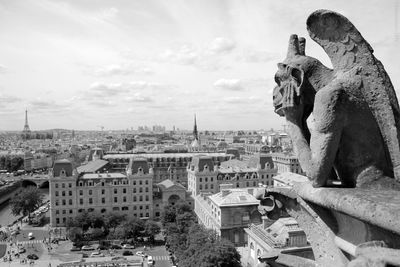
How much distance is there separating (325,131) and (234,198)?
1886 inches

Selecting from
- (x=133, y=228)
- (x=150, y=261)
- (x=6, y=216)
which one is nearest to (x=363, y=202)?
(x=150, y=261)

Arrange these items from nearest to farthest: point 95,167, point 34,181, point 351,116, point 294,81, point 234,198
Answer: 1. point 351,116
2. point 294,81
3. point 234,198
4. point 95,167
5. point 34,181

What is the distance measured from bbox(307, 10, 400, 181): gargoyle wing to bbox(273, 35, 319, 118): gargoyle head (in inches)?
18.6

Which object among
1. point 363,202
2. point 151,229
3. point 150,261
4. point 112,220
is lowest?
point 150,261

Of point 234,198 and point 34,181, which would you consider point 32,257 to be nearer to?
point 234,198

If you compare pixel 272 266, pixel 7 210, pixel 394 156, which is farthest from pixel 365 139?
pixel 7 210

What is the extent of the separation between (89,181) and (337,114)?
68728 millimetres

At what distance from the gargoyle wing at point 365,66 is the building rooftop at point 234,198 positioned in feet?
151

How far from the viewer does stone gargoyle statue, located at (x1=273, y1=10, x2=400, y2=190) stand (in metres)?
5.62

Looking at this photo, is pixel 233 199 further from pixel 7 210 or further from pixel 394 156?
pixel 7 210

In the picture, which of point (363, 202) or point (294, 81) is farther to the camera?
point (294, 81)

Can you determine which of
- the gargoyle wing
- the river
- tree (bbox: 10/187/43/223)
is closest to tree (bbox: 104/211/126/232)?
tree (bbox: 10/187/43/223)

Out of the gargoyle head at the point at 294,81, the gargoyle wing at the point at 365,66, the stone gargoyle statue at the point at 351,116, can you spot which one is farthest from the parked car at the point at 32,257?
the gargoyle wing at the point at 365,66

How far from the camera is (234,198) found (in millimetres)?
52562
